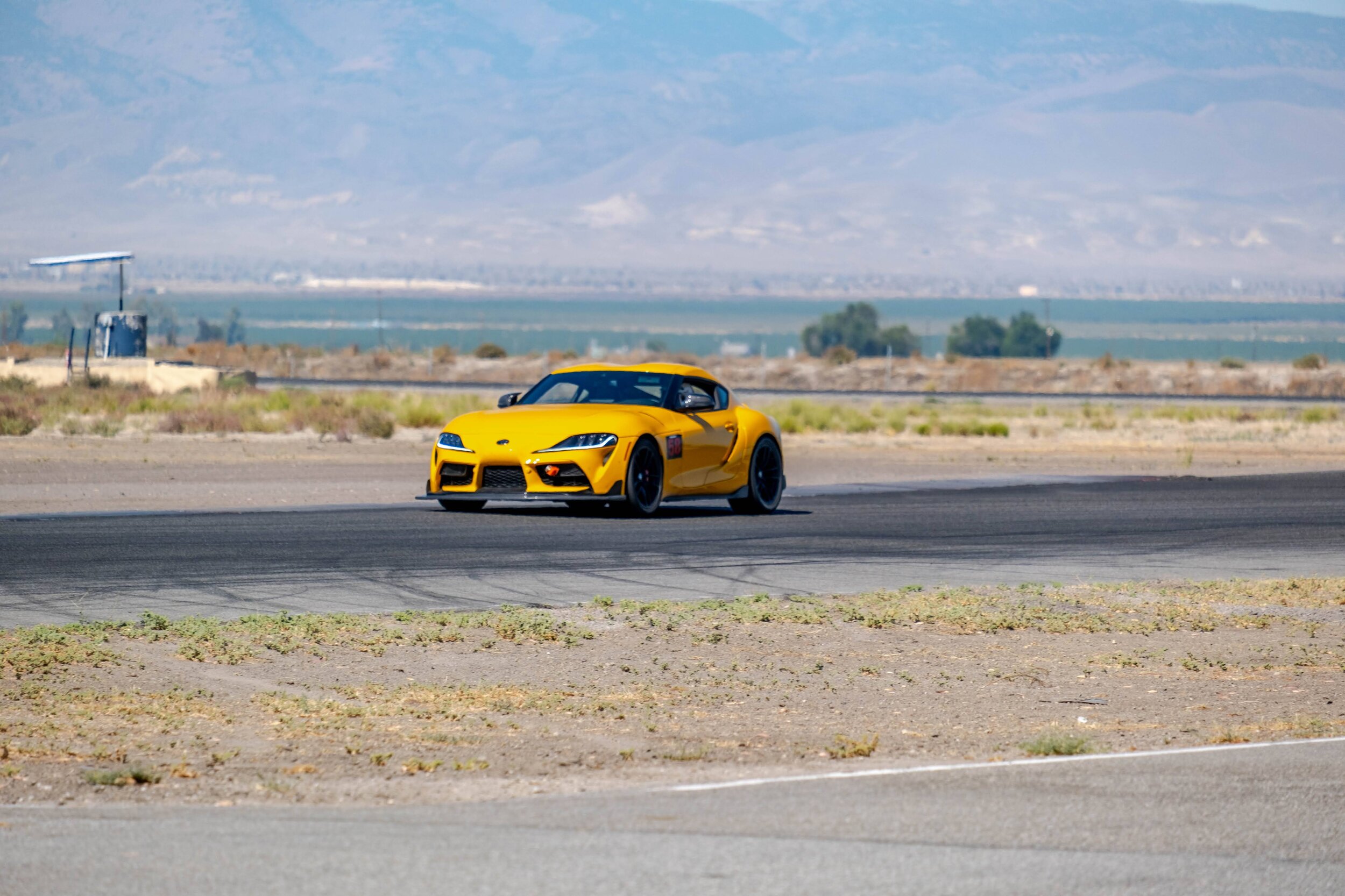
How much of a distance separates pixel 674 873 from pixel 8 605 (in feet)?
23.3

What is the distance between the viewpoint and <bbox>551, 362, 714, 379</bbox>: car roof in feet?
65.2

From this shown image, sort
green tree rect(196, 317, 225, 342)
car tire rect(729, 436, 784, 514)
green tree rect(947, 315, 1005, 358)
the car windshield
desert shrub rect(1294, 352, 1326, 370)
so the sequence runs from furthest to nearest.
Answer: green tree rect(196, 317, 225, 342), green tree rect(947, 315, 1005, 358), desert shrub rect(1294, 352, 1326, 370), car tire rect(729, 436, 784, 514), the car windshield

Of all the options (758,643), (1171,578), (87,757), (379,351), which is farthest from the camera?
(379,351)

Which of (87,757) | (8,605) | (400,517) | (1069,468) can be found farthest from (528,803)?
(1069,468)

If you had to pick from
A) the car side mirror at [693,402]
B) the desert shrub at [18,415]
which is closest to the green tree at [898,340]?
the desert shrub at [18,415]

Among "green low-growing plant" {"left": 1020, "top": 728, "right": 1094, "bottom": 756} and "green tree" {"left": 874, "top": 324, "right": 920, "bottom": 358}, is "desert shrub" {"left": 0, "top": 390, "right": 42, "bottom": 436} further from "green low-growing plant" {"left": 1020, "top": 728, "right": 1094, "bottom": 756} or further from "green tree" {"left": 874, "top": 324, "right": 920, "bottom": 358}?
"green tree" {"left": 874, "top": 324, "right": 920, "bottom": 358}

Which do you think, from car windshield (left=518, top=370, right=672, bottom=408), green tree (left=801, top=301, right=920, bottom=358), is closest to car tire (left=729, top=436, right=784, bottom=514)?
car windshield (left=518, top=370, right=672, bottom=408)

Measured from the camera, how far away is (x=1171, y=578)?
14.7 metres

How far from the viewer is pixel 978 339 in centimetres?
10344

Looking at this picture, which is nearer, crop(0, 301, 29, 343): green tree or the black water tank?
the black water tank

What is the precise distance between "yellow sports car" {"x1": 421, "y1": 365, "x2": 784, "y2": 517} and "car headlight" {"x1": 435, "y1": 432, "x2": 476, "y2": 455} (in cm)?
1

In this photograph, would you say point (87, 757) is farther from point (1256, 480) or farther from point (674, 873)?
point (1256, 480)

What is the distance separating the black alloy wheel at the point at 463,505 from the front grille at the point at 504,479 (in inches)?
22.0

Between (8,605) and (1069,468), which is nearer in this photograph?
(8,605)
